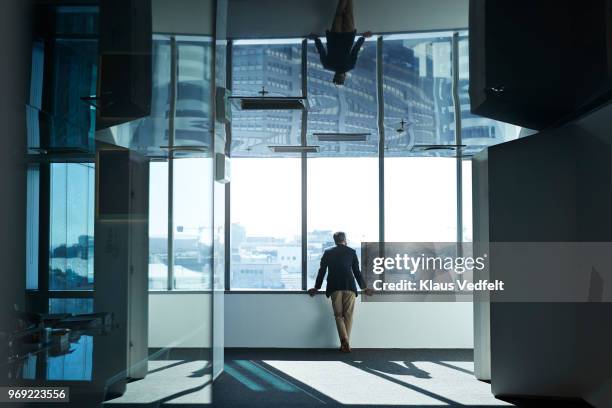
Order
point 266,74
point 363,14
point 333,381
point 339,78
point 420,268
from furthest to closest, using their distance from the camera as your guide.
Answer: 1. point 420,268
2. point 333,381
3. point 339,78
4. point 266,74
5. point 363,14

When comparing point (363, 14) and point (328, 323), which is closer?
point (363, 14)

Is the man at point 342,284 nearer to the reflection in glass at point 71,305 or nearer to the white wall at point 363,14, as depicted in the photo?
the white wall at point 363,14

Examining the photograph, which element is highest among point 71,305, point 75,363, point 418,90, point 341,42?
point 341,42

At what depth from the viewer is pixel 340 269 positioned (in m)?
7.57

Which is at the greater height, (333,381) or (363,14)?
(363,14)

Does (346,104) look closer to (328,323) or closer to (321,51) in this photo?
(321,51)

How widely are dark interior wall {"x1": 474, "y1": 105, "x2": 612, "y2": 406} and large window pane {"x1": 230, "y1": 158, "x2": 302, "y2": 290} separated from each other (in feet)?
11.4

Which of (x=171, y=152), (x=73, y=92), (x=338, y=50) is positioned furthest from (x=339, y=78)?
(x=73, y=92)

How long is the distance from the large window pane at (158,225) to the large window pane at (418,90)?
2.93 metres

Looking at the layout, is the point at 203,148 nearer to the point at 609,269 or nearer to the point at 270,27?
the point at 270,27

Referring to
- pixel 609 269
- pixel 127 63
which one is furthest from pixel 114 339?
pixel 609 269

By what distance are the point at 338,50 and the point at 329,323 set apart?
164 inches

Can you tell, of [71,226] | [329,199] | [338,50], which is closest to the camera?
[71,226]

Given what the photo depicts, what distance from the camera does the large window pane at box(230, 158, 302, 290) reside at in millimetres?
8227
